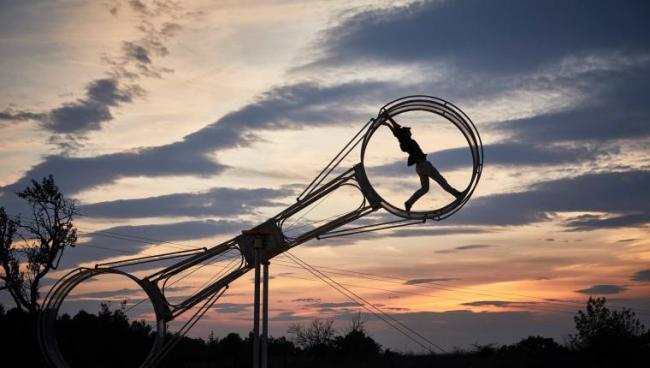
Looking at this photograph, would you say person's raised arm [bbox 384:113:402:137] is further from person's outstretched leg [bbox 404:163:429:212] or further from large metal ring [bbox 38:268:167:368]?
large metal ring [bbox 38:268:167:368]

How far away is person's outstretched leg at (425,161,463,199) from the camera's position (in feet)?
76.0

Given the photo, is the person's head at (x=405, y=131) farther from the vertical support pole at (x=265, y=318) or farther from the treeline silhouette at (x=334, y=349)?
the treeline silhouette at (x=334, y=349)

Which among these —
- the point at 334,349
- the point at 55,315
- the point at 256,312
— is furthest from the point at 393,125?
the point at 334,349

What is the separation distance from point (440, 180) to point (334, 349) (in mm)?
38511

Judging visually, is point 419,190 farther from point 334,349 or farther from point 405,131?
point 334,349

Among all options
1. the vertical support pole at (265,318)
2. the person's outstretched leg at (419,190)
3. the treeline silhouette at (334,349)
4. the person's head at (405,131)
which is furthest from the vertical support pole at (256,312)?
the treeline silhouette at (334,349)

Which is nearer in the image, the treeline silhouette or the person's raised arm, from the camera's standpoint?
the person's raised arm

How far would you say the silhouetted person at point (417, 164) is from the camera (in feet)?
76.1

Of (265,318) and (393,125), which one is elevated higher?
(393,125)

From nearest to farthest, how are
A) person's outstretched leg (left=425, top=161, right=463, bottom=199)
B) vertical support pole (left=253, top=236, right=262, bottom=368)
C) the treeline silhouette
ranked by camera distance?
person's outstretched leg (left=425, top=161, right=463, bottom=199) → vertical support pole (left=253, top=236, right=262, bottom=368) → the treeline silhouette

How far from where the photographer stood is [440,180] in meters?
23.3

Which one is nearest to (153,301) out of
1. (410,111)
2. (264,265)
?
(264,265)

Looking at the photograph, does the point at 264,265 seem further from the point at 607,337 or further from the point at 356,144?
the point at 607,337

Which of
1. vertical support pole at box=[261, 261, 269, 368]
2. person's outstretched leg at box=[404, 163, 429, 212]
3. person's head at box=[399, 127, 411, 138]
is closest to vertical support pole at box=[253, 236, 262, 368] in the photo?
vertical support pole at box=[261, 261, 269, 368]
